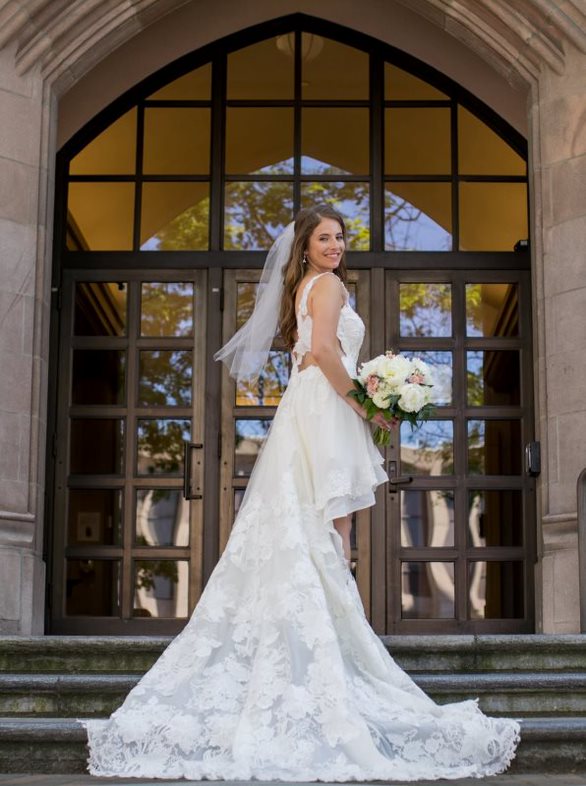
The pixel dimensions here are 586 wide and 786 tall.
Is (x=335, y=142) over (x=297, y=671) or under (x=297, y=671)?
over

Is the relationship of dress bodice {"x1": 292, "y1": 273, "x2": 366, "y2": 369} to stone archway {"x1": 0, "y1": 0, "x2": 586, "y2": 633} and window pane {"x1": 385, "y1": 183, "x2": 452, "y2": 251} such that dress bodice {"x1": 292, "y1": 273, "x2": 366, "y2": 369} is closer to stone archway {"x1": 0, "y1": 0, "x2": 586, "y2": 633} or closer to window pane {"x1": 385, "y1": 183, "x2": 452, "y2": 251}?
stone archway {"x1": 0, "y1": 0, "x2": 586, "y2": 633}

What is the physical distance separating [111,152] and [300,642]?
562 centimetres

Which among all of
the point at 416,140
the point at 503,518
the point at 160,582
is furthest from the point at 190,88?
the point at 160,582

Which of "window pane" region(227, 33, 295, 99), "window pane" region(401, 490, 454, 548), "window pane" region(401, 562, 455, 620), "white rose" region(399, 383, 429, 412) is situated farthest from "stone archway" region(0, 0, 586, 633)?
"window pane" region(401, 562, 455, 620)

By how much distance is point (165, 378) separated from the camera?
32.3 feet

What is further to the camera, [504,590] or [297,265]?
[504,590]

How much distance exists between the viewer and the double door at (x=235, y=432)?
9383 millimetres

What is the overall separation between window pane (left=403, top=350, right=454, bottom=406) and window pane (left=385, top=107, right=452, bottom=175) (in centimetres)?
135

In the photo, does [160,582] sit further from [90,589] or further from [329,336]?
[329,336]

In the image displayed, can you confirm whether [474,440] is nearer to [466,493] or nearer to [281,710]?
[466,493]

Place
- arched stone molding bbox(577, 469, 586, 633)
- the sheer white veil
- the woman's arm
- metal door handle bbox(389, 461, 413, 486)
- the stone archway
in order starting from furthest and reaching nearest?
1. metal door handle bbox(389, 461, 413, 486)
2. the stone archway
3. arched stone molding bbox(577, 469, 586, 633)
4. the sheer white veil
5. the woman's arm

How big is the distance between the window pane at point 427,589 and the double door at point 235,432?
15.1m

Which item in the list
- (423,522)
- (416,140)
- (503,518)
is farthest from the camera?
(423,522)

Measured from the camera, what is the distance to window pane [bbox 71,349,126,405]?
10.1 metres
